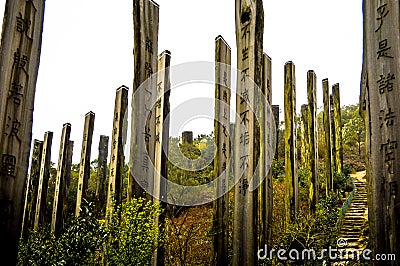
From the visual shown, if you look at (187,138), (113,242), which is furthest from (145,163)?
(187,138)

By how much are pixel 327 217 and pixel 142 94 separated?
5271 mm

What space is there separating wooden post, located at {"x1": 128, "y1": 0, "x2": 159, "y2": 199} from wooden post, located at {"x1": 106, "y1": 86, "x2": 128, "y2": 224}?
1040 mm

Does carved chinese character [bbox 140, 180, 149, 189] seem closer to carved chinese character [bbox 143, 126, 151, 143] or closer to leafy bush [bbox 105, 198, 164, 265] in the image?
carved chinese character [bbox 143, 126, 151, 143]

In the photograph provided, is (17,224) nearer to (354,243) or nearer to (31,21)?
(31,21)

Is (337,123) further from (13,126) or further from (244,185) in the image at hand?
(13,126)

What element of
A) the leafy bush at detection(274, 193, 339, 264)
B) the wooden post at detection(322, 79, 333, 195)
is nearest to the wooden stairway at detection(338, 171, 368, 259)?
the leafy bush at detection(274, 193, 339, 264)

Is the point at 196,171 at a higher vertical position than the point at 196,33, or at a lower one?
lower

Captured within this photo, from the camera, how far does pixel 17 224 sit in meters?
3.72

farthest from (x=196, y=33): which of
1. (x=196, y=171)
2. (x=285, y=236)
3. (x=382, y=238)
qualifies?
(x=382, y=238)

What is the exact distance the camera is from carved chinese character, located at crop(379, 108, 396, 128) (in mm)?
3373

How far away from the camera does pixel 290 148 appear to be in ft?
27.3

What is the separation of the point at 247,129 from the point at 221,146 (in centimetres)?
198

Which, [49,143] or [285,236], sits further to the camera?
[49,143]

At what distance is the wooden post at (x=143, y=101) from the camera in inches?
215
